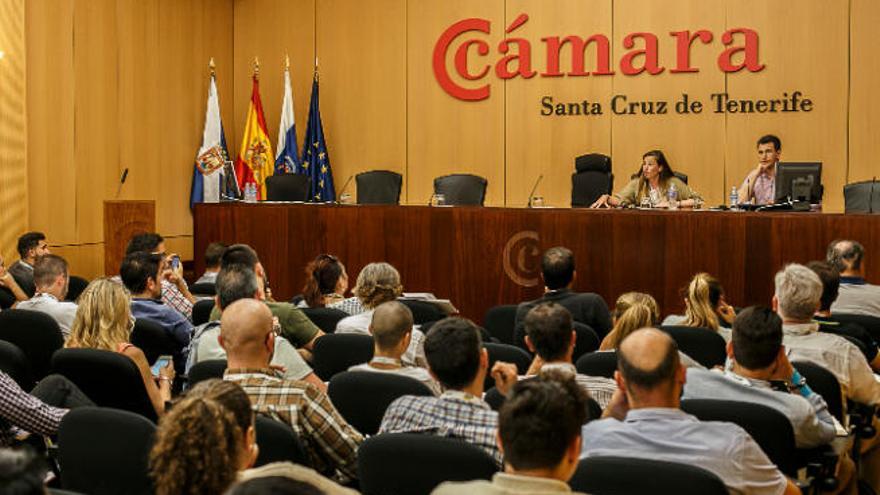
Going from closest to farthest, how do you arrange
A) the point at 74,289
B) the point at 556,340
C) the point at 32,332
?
the point at 556,340, the point at 32,332, the point at 74,289

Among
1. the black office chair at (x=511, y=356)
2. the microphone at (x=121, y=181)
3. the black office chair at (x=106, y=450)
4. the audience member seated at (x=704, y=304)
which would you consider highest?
the microphone at (x=121, y=181)

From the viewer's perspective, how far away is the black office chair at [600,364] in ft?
14.4

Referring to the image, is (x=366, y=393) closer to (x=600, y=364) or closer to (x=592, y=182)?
(x=600, y=364)

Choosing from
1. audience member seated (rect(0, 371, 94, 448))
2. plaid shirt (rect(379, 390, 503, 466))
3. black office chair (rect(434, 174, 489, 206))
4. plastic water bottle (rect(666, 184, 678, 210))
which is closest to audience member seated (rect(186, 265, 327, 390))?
audience member seated (rect(0, 371, 94, 448))

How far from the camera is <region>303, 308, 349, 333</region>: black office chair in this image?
5859 millimetres

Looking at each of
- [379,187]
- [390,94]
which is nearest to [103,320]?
[379,187]

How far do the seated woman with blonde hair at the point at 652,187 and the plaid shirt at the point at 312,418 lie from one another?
5.58 metres

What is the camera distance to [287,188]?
10539 millimetres

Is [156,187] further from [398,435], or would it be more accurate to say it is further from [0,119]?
[398,435]

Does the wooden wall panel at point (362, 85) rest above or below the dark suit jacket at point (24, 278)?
above

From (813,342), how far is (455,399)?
1.93 m

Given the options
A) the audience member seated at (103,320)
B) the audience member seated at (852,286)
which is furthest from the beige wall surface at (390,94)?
the audience member seated at (103,320)

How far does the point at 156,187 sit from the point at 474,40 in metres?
3.80

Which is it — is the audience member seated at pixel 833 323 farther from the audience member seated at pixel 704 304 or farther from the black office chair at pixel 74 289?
the black office chair at pixel 74 289
